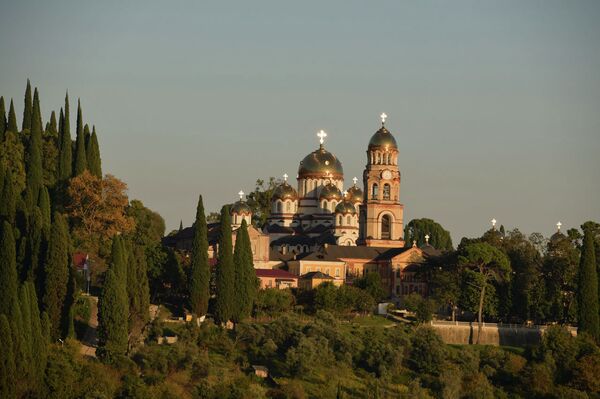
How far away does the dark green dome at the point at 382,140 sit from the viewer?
114 m

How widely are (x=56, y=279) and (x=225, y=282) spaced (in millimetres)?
14137

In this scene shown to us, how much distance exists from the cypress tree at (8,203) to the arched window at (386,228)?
40.9m

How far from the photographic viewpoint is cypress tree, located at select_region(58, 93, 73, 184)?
305 feet

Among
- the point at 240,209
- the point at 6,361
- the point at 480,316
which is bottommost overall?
the point at 6,361

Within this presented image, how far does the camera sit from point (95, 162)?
95562 millimetres

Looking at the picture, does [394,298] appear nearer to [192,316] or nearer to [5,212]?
[192,316]

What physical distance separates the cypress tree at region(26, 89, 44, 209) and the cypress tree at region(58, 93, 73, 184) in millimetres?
1522

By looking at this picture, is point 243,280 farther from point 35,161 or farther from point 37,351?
point 37,351

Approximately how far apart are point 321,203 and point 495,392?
4485cm

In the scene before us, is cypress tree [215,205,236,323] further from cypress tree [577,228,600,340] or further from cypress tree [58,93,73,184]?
cypress tree [577,228,600,340]

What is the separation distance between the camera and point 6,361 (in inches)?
2341

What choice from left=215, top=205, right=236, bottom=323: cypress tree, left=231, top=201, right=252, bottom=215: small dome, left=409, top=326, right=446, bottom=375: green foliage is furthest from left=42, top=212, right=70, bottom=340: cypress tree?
left=231, top=201, right=252, bottom=215: small dome

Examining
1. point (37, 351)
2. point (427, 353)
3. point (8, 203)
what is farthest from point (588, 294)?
point (37, 351)

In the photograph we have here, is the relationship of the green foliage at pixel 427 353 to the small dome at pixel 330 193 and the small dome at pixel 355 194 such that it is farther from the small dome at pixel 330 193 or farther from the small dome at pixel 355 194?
the small dome at pixel 355 194
